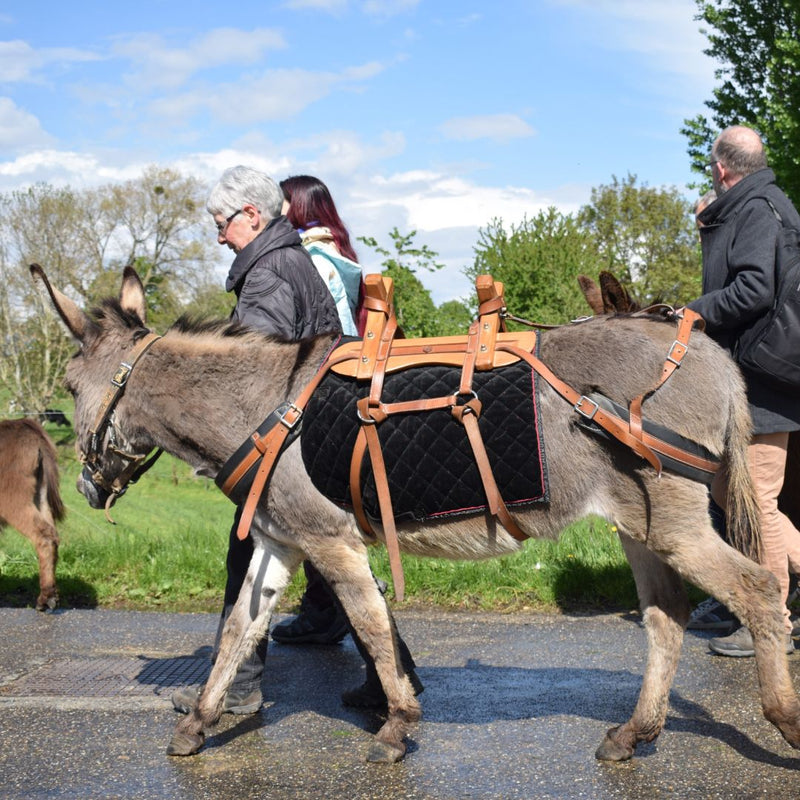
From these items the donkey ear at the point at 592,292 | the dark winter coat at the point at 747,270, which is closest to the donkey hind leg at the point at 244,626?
the donkey ear at the point at 592,292

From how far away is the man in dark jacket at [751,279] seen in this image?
14.9ft

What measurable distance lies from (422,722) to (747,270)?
2.58 m

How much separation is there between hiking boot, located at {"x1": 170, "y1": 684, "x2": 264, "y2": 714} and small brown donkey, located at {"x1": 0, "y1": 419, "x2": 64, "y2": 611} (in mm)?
2903

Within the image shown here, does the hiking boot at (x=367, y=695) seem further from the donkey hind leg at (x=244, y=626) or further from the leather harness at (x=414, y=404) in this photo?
the leather harness at (x=414, y=404)

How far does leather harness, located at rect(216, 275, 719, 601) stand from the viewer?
367 centimetres

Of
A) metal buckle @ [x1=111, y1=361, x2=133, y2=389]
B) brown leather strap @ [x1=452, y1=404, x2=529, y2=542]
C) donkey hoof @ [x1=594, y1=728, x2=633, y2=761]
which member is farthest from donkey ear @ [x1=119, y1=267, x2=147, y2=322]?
donkey hoof @ [x1=594, y1=728, x2=633, y2=761]

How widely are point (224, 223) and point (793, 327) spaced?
275 centimetres

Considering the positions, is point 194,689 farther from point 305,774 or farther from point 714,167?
point 714,167

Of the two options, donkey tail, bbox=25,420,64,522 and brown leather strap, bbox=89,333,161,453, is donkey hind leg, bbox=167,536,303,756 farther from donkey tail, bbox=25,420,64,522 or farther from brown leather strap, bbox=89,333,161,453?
donkey tail, bbox=25,420,64,522

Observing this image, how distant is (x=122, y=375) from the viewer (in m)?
4.24

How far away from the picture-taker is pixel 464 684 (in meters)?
4.91

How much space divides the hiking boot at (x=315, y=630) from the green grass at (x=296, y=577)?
51cm

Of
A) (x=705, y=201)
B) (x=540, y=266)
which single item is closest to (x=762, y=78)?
(x=540, y=266)

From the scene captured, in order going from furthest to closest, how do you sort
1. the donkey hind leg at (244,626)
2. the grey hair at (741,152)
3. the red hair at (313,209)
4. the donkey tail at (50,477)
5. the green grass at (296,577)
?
1. the donkey tail at (50,477)
2. the green grass at (296,577)
3. the red hair at (313,209)
4. the grey hair at (741,152)
5. the donkey hind leg at (244,626)
